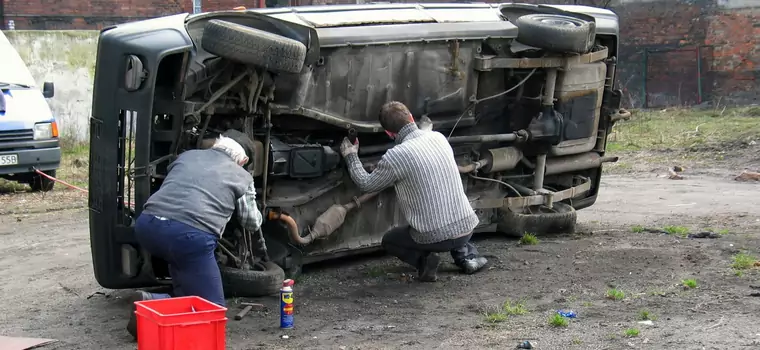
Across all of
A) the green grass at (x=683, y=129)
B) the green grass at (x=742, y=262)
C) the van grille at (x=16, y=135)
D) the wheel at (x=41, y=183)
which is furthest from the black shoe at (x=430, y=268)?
the green grass at (x=683, y=129)

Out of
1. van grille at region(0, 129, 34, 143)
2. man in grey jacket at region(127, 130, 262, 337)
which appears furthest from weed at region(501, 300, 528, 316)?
van grille at region(0, 129, 34, 143)

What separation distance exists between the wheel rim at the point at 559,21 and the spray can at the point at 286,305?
3.47 metres

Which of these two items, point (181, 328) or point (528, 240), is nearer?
point (181, 328)

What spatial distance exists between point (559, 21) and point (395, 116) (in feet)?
6.66

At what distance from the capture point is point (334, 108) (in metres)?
7.26

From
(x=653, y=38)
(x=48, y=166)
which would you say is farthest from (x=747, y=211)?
(x=653, y=38)

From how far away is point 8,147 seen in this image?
1213 centimetres

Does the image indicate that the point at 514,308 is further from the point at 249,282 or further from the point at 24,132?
the point at 24,132

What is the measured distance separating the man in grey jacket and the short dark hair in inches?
58.9

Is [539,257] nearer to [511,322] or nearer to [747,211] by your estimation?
[511,322]

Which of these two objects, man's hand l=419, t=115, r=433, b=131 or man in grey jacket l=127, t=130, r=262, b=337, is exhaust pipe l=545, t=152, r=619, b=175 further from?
man in grey jacket l=127, t=130, r=262, b=337

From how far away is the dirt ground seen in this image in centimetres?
579

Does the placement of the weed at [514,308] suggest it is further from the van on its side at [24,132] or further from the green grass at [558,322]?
the van on its side at [24,132]

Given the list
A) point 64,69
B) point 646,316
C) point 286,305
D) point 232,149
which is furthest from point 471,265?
point 64,69
